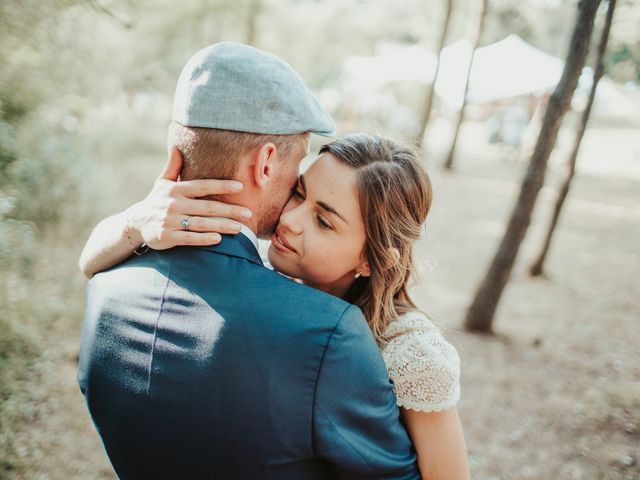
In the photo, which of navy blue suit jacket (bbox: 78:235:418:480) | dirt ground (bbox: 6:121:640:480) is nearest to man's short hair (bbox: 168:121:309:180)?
navy blue suit jacket (bbox: 78:235:418:480)

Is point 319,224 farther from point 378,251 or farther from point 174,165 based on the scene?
point 174,165

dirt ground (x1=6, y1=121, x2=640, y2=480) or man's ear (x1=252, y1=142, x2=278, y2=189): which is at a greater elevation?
man's ear (x1=252, y1=142, x2=278, y2=189)

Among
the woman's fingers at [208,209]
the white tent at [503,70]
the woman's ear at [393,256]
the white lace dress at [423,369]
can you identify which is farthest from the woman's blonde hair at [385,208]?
the white tent at [503,70]

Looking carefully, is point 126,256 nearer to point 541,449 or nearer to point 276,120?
point 276,120

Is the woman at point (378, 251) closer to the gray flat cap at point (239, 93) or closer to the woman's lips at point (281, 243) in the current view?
the woman's lips at point (281, 243)

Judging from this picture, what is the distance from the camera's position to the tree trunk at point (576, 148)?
19.2ft

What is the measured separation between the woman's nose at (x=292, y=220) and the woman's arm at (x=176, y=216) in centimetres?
36

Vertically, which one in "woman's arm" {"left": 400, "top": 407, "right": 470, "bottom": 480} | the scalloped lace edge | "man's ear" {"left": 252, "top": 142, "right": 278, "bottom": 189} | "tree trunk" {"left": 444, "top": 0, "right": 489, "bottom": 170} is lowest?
"woman's arm" {"left": 400, "top": 407, "right": 470, "bottom": 480}

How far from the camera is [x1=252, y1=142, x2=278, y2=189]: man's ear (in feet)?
4.82

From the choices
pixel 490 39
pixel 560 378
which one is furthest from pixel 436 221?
pixel 490 39

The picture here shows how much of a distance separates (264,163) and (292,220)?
36 cm

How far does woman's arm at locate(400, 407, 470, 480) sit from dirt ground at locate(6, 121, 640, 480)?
870mm

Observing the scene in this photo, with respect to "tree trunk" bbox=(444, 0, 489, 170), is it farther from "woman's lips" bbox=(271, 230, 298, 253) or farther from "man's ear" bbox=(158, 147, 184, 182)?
"man's ear" bbox=(158, 147, 184, 182)

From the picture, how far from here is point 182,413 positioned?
4.09 feet
